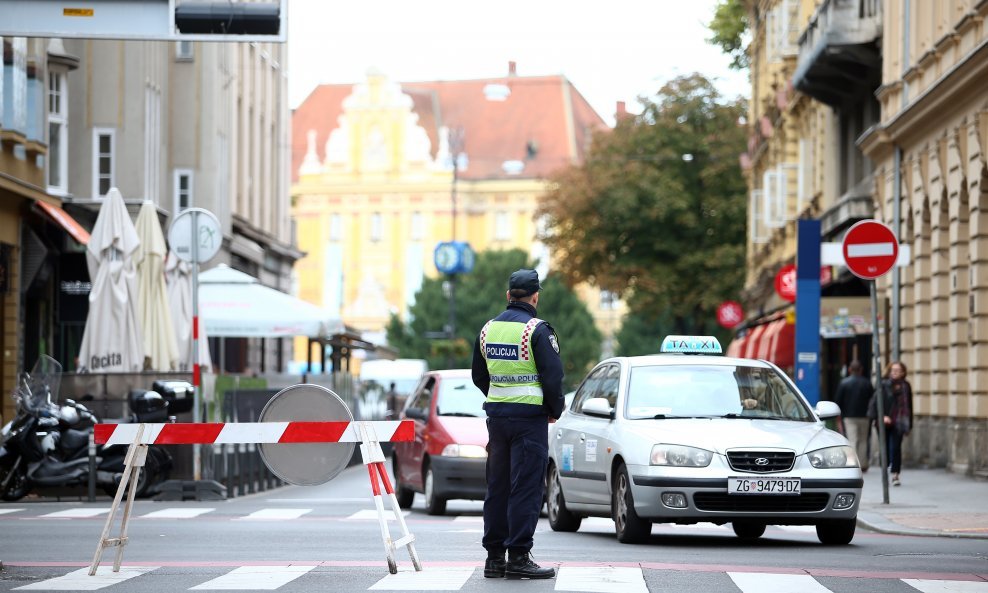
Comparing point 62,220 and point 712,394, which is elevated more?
point 62,220

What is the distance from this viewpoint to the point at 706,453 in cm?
1512

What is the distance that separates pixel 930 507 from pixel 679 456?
6855 mm

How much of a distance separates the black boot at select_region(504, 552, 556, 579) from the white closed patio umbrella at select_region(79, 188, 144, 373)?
16411 mm

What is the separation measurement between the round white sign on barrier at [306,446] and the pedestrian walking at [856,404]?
19.3m

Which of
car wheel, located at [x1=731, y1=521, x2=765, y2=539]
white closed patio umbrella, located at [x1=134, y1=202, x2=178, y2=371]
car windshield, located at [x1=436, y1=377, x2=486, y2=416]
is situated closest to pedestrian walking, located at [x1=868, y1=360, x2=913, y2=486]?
car windshield, located at [x1=436, y1=377, x2=486, y2=416]

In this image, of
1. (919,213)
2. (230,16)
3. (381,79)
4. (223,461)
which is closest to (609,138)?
(919,213)

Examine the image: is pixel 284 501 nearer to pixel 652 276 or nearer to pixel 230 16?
pixel 230 16

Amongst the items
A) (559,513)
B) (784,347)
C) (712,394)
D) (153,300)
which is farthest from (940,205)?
(712,394)

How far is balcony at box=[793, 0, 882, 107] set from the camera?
123ft

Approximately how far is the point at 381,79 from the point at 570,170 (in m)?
66.5

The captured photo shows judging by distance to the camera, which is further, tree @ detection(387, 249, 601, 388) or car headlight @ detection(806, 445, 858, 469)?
tree @ detection(387, 249, 601, 388)

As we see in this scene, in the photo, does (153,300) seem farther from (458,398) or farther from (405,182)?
(405,182)

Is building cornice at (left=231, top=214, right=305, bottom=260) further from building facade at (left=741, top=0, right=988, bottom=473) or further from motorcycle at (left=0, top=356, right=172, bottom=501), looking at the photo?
motorcycle at (left=0, top=356, right=172, bottom=501)

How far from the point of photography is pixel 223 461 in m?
25.2
